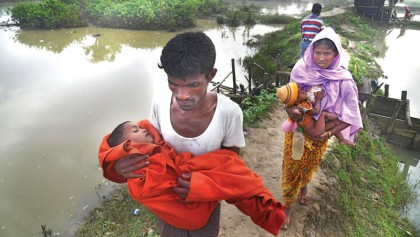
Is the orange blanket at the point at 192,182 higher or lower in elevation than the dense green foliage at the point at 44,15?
lower

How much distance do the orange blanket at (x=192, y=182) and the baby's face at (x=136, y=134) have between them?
0.09 m

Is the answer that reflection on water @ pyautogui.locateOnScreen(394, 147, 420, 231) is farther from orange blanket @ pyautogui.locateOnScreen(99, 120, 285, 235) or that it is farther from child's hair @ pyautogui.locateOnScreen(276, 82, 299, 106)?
orange blanket @ pyautogui.locateOnScreen(99, 120, 285, 235)

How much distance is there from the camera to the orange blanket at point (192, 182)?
1355mm

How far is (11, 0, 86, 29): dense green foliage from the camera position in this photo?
1532 cm

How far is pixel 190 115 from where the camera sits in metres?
1.59

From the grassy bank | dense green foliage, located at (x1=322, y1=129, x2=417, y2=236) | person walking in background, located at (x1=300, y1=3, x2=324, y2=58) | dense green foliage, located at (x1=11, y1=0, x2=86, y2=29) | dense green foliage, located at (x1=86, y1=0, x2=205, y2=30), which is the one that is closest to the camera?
the grassy bank

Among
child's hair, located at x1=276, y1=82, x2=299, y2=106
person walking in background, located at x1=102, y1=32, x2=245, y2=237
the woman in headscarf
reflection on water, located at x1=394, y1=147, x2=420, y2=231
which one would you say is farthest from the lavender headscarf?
reflection on water, located at x1=394, y1=147, x2=420, y2=231

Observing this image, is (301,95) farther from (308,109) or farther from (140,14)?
(140,14)

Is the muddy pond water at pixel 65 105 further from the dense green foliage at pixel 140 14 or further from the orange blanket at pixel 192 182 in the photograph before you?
the orange blanket at pixel 192 182

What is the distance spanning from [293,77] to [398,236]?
346 cm

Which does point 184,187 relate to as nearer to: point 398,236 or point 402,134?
point 398,236

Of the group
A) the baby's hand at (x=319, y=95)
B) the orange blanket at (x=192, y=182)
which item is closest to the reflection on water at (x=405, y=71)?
the baby's hand at (x=319, y=95)

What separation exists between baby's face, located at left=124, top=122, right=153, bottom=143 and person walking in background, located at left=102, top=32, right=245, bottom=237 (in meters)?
0.10

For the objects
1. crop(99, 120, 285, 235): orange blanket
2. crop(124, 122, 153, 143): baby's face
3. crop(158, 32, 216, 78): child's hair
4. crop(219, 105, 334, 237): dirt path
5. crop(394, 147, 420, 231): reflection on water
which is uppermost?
crop(158, 32, 216, 78): child's hair
